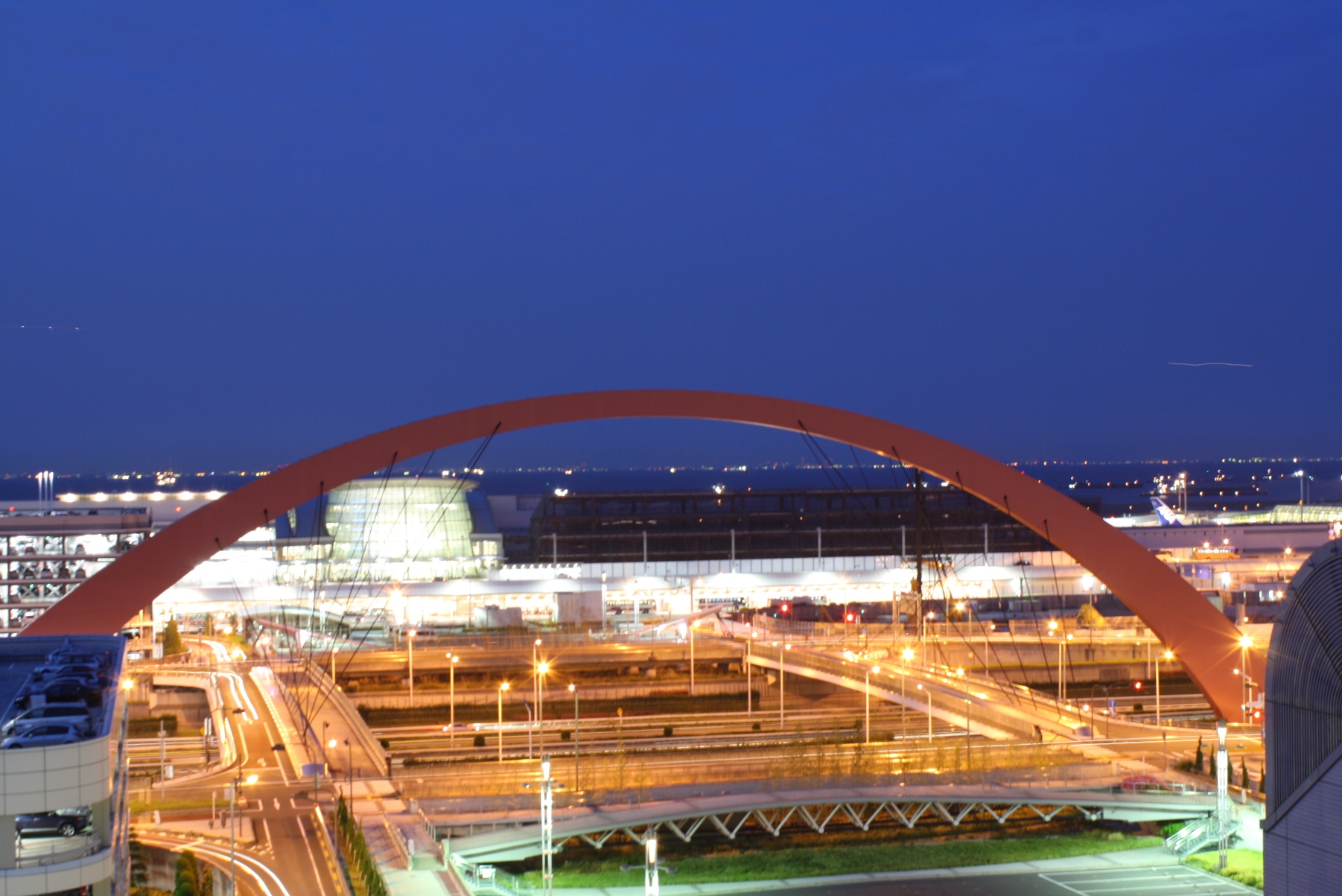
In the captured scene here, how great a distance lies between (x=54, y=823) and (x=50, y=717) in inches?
39.3

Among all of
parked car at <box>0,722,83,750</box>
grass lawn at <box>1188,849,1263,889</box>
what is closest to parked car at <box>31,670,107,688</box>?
parked car at <box>0,722,83,750</box>

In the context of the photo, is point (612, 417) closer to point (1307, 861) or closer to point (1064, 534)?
point (1064, 534)

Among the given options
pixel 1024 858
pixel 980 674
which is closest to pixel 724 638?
pixel 980 674

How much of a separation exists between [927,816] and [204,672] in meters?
25.7

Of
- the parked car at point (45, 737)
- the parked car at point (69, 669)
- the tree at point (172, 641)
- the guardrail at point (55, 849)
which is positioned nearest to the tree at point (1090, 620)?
the tree at point (172, 641)

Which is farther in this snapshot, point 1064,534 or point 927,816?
point 927,816

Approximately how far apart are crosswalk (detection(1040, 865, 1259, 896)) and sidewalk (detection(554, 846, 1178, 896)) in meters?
0.35

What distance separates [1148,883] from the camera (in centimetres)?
2475

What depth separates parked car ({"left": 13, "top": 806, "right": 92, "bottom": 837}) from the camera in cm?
1209

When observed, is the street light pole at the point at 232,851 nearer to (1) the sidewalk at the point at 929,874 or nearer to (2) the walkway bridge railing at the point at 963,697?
(1) the sidewalk at the point at 929,874

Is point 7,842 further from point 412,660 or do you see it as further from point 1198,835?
point 412,660

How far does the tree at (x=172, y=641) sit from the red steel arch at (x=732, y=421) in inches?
1035

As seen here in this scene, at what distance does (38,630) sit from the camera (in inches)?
Answer: 892

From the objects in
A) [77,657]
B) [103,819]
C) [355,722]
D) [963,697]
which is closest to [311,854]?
[77,657]
